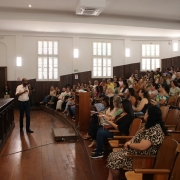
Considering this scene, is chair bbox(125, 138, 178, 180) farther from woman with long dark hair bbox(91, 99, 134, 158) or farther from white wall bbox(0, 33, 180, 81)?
white wall bbox(0, 33, 180, 81)

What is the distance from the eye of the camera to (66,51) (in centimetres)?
1213

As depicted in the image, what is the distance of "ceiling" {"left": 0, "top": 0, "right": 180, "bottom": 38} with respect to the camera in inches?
326

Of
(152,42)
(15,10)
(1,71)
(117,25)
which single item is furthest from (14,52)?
(152,42)

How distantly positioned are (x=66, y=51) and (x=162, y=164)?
1054cm

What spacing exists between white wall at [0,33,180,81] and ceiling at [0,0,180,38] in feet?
2.36

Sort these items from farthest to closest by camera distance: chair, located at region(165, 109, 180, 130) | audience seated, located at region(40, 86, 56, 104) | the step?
audience seated, located at region(40, 86, 56, 104), the step, chair, located at region(165, 109, 180, 130)

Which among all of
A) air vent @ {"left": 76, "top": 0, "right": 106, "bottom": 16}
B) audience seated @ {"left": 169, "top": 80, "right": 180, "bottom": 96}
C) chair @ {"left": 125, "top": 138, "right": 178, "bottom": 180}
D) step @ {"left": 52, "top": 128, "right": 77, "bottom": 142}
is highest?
air vent @ {"left": 76, "top": 0, "right": 106, "bottom": 16}

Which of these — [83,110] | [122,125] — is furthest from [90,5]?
[122,125]

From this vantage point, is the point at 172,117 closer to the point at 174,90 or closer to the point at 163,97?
the point at 163,97

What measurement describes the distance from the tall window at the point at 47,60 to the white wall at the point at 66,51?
0.80ft

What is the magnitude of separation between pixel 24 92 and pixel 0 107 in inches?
54.8

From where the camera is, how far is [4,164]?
3930 millimetres

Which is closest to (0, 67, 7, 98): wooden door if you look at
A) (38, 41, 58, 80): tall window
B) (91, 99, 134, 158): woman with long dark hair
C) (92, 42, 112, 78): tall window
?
(38, 41, 58, 80): tall window

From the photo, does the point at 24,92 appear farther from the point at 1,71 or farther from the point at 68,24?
the point at 1,71
